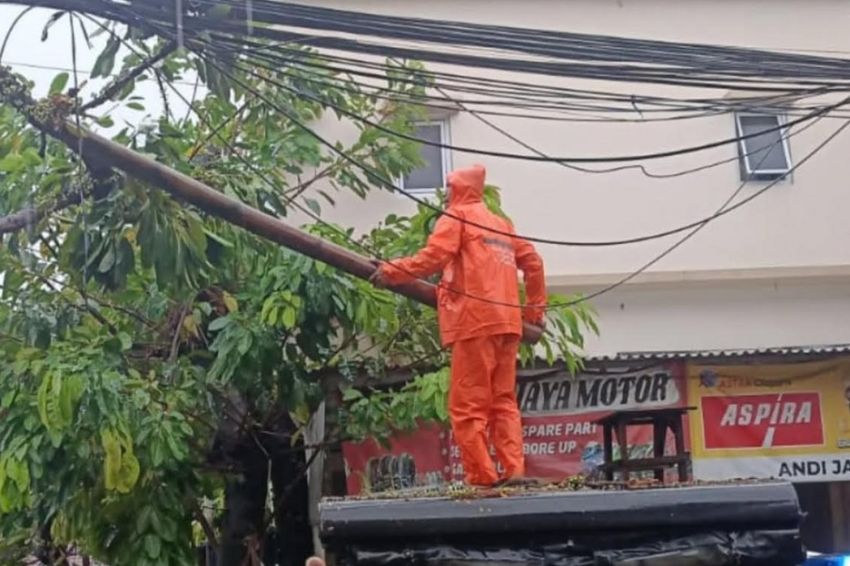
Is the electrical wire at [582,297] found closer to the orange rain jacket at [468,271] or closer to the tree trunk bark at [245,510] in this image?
the orange rain jacket at [468,271]

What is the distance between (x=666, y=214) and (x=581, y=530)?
26.3 feet

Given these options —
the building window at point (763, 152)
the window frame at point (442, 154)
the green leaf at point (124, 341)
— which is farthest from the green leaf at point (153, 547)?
the building window at point (763, 152)

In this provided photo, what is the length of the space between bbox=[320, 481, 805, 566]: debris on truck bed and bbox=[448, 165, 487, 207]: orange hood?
6.70 feet

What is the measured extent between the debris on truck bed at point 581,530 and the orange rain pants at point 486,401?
1.39 metres

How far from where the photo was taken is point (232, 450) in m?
8.53

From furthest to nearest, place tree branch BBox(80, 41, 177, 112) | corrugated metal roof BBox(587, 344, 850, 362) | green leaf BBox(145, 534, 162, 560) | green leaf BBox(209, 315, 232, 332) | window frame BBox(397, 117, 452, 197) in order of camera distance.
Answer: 1. window frame BBox(397, 117, 452, 197)
2. corrugated metal roof BBox(587, 344, 850, 362)
3. green leaf BBox(209, 315, 232, 332)
4. green leaf BBox(145, 534, 162, 560)
5. tree branch BBox(80, 41, 177, 112)

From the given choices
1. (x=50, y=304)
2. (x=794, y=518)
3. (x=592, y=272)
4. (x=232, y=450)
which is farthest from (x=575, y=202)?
(x=794, y=518)

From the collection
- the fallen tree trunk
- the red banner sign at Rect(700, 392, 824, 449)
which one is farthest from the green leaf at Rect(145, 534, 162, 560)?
the red banner sign at Rect(700, 392, 824, 449)

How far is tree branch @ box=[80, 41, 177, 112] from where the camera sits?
542cm

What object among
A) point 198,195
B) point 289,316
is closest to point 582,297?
point 289,316

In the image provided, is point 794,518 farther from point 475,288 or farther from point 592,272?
point 592,272

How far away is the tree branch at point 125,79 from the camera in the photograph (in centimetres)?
542

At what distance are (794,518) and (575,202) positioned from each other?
307 inches

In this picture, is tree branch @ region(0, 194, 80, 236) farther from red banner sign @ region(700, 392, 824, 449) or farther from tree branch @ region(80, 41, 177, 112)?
red banner sign @ region(700, 392, 824, 449)
